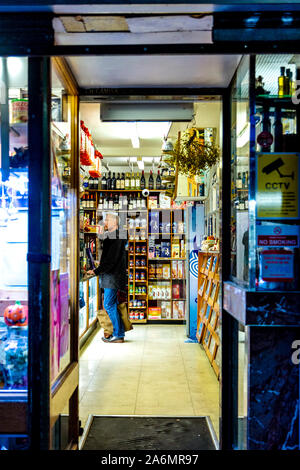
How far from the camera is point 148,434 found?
3.53 m

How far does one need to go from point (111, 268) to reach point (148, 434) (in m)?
3.53

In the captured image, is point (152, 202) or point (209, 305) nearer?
point (209, 305)

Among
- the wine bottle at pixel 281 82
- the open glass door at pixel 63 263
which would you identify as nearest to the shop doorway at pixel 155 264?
the open glass door at pixel 63 263

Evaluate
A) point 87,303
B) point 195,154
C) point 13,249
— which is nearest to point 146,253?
point 87,303

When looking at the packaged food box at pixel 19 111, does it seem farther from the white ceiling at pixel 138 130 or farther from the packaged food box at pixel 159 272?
the packaged food box at pixel 159 272

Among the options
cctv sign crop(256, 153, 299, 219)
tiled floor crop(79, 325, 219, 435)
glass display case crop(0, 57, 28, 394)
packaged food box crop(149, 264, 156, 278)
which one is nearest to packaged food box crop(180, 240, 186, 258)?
packaged food box crop(149, 264, 156, 278)

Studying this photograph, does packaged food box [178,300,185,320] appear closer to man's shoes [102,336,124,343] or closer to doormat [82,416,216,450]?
man's shoes [102,336,124,343]

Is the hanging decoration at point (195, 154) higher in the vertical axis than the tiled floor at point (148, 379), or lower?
higher

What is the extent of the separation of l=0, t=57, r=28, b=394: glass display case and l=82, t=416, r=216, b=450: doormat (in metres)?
1.21

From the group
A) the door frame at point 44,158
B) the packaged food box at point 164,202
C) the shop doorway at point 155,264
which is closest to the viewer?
the door frame at point 44,158

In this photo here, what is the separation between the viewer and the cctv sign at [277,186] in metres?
2.47

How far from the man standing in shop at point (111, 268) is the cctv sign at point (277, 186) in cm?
446

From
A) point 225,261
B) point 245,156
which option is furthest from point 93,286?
point 245,156

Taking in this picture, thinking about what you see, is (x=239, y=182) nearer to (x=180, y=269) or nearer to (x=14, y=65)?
A: (x=14, y=65)
